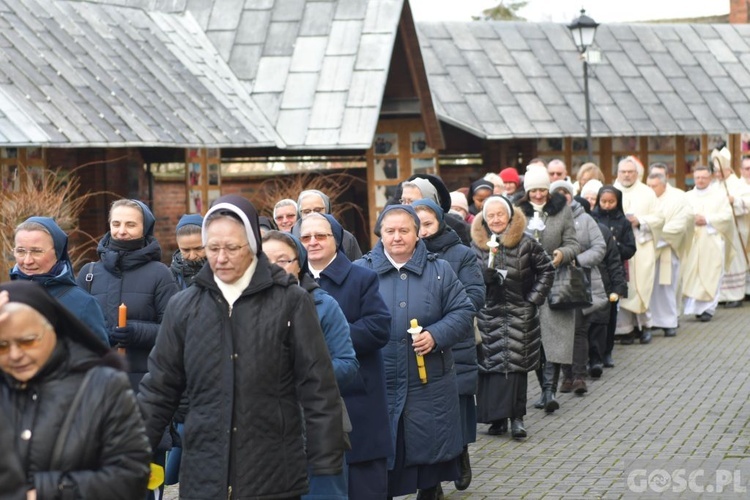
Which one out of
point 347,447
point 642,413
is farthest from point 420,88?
point 347,447

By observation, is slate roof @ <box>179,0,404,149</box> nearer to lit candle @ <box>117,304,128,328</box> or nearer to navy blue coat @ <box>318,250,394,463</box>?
lit candle @ <box>117,304,128,328</box>

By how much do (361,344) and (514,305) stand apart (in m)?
3.55

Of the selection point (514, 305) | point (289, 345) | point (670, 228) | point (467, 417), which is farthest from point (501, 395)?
point (670, 228)

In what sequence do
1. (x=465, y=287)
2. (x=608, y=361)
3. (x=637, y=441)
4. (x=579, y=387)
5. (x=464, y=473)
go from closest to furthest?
(x=464, y=473), (x=465, y=287), (x=637, y=441), (x=579, y=387), (x=608, y=361)

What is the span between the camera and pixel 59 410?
13.6 ft

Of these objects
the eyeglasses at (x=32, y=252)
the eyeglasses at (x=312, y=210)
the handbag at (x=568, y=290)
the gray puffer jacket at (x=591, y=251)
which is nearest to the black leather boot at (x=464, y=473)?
the eyeglasses at (x=312, y=210)

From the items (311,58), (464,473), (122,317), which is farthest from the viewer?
(311,58)

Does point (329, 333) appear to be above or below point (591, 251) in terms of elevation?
below

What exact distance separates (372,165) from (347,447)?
649 inches

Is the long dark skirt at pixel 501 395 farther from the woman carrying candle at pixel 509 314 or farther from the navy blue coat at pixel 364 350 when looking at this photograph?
the navy blue coat at pixel 364 350

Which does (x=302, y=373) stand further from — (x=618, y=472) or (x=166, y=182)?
(x=166, y=182)

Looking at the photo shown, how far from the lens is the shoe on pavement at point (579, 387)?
488 inches

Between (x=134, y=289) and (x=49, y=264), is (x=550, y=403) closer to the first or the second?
(x=134, y=289)

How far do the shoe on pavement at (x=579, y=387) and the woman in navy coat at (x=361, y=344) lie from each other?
5674 mm
